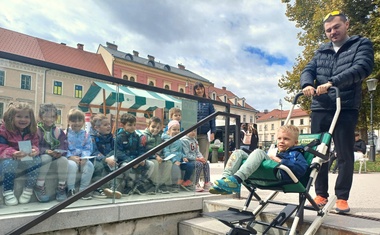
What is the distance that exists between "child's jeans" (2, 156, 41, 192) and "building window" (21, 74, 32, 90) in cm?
61

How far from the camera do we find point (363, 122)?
1809 centimetres

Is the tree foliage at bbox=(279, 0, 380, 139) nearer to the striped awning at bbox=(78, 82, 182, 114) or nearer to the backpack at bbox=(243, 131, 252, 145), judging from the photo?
the backpack at bbox=(243, 131, 252, 145)

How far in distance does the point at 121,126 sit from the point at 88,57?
42568mm

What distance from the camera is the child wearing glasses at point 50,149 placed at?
8.90 feet

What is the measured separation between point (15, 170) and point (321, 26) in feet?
50.9

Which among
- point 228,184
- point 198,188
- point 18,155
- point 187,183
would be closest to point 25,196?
point 18,155

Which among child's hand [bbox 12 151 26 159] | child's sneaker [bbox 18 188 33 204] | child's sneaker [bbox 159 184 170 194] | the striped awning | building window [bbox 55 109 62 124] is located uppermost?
the striped awning

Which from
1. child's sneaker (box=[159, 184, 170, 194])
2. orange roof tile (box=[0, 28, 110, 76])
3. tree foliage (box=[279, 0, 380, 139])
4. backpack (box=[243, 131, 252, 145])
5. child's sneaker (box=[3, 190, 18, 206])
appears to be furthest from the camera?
orange roof tile (box=[0, 28, 110, 76])

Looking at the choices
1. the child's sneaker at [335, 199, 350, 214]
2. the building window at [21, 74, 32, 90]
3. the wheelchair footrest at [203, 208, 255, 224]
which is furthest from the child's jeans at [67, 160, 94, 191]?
the child's sneaker at [335, 199, 350, 214]

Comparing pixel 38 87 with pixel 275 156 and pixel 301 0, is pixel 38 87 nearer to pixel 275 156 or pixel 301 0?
pixel 275 156

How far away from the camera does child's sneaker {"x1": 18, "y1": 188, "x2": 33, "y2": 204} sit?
2600mm

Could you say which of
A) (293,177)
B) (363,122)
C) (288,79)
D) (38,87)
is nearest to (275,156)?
(293,177)

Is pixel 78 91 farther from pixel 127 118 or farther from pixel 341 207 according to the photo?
pixel 341 207

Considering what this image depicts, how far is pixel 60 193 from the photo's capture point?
2.80 m
